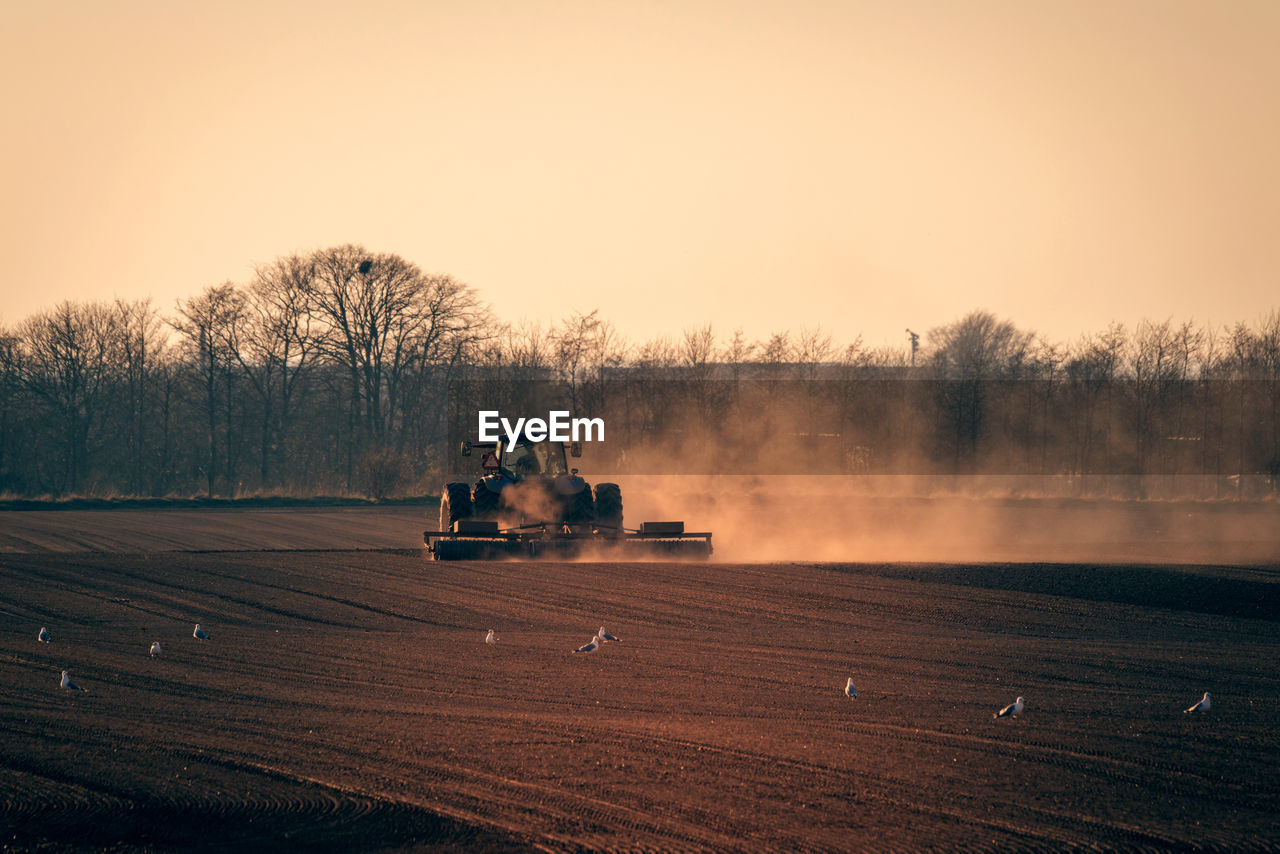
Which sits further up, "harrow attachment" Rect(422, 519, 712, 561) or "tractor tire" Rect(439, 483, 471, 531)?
"tractor tire" Rect(439, 483, 471, 531)

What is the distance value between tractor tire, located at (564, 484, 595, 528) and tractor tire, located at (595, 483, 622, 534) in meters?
0.29

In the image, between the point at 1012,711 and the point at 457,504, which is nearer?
the point at 1012,711

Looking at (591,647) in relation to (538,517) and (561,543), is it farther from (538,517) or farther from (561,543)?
(538,517)

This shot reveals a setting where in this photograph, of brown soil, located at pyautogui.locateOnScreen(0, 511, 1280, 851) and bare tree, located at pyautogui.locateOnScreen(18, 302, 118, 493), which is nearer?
brown soil, located at pyautogui.locateOnScreen(0, 511, 1280, 851)

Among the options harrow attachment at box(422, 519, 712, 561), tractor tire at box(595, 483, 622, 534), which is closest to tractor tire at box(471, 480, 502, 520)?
harrow attachment at box(422, 519, 712, 561)

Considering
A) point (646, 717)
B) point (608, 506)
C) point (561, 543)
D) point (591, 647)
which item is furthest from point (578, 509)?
point (646, 717)

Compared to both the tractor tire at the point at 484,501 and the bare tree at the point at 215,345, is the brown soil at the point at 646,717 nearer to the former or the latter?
the tractor tire at the point at 484,501

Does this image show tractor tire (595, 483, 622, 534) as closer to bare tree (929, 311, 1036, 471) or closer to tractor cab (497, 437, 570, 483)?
tractor cab (497, 437, 570, 483)

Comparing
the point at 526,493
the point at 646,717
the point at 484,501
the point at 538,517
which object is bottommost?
the point at 646,717

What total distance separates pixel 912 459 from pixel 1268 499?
538 inches

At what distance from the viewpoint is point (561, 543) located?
21969mm

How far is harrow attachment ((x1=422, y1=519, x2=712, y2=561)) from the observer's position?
70.6 feet

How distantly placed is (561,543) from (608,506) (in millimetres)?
1693

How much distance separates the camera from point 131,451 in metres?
50.3
